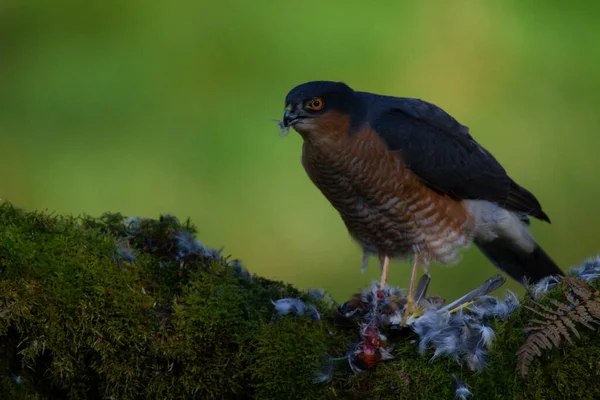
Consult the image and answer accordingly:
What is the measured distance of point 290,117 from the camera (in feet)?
13.2

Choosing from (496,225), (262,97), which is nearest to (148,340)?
(496,225)

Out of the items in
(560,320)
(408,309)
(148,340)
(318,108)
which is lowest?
(148,340)

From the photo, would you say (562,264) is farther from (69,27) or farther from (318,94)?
(69,27)

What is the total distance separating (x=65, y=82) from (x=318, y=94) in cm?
354

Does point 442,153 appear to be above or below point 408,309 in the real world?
above

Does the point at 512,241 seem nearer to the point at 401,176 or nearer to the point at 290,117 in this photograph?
the point at 401,176

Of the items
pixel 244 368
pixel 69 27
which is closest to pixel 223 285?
pixel 244 368

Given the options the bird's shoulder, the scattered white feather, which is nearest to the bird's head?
the bird's shoulder

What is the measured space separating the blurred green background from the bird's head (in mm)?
2237

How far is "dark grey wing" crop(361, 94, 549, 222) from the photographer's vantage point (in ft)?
14.2

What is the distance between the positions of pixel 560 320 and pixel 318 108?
1764 mm

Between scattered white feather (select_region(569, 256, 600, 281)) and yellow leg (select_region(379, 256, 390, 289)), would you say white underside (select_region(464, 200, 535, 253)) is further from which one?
scattered white feather (select_region(569, 256, 600, 281))

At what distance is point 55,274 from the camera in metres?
3.03

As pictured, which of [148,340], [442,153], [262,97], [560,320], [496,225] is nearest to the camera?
[560,320]
